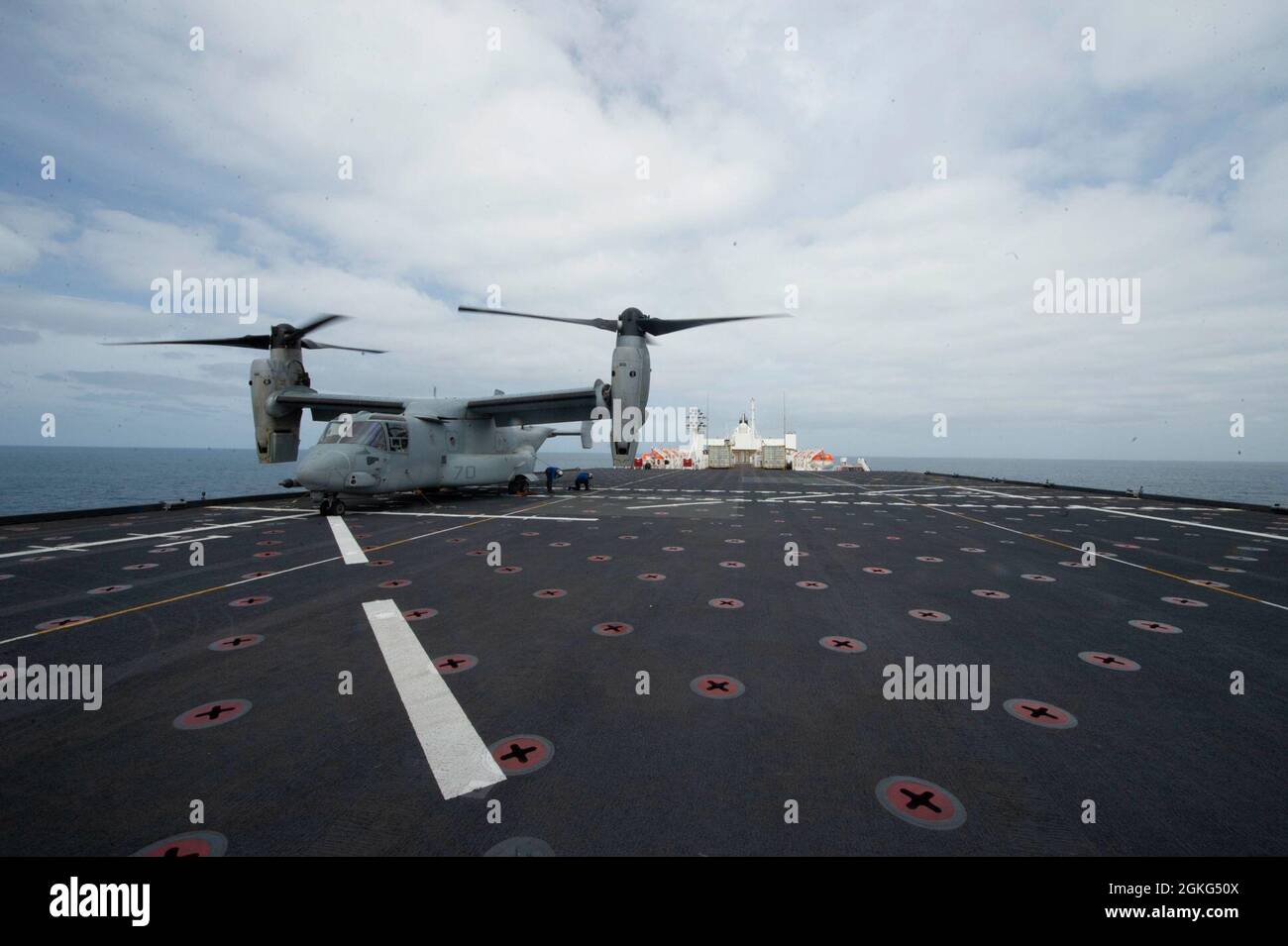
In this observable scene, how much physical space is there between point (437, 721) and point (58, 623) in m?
5.39

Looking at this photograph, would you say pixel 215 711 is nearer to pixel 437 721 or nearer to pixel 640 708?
pixel 437 721

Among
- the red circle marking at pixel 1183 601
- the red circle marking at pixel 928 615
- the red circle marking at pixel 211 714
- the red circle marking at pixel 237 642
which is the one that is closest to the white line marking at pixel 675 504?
the red circle marking at pixel 928 615

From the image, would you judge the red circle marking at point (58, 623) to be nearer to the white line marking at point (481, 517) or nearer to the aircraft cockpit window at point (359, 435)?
the white line marking at point (481, 517)

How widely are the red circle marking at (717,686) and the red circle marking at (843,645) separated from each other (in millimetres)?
1316

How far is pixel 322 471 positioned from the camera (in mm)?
14945

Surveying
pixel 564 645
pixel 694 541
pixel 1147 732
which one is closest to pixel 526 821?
pixel 564 645

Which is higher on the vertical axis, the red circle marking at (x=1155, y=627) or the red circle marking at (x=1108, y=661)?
the red circle marking at (x=1108, y=661)

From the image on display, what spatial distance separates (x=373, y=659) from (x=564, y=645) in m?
1.77

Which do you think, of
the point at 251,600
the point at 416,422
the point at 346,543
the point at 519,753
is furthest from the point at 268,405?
the point at 519,753

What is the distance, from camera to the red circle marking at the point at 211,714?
3723 mm

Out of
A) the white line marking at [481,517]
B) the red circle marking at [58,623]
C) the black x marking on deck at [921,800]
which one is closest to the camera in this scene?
the black x marking on deck at [921,800]

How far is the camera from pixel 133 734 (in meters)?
3.59

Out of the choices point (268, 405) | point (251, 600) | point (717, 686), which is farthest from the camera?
point (268, 405)

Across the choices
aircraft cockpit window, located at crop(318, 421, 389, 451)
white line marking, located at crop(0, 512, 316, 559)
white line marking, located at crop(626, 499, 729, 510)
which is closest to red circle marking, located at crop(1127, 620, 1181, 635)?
white line marking, located at crop(626, 499, 729, 510)
